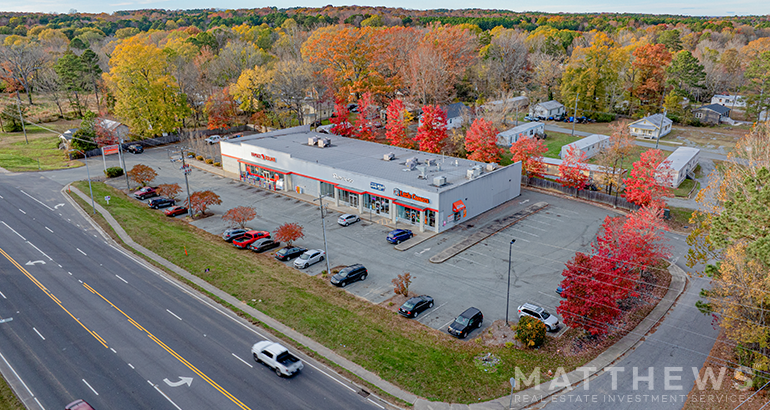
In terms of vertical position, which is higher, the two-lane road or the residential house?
the residential house

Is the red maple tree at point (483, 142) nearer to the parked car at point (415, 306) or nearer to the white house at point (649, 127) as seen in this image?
the parked car at point (415, 306)

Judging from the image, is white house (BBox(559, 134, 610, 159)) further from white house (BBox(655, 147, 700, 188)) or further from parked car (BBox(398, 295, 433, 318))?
parked car (BBox(398, 295, 433, 318))

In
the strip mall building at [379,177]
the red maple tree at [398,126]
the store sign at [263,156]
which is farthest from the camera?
the red maple tree at [398,126]

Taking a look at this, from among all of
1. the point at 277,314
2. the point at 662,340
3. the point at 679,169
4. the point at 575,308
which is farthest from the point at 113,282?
the point at 679,169

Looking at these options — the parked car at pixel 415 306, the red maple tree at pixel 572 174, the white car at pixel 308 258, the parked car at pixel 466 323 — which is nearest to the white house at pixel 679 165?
the red maple tree at pixel 572 174

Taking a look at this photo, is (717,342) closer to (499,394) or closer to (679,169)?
(499,394)

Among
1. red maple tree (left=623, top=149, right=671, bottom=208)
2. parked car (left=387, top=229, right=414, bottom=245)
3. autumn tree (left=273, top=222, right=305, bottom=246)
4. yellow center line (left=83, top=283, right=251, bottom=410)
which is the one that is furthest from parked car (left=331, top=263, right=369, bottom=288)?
red maple tree (left=623, top=149, right=671, bottom=208)
